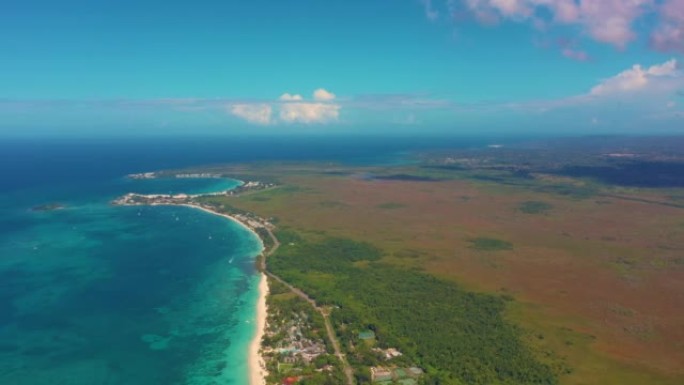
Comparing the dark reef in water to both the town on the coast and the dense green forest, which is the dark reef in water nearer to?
the dense green forest

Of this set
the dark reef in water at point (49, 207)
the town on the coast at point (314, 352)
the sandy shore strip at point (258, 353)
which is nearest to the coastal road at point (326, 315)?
the town on the coast at point (314, 352)

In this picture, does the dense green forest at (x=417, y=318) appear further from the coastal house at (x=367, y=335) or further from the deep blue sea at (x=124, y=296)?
the deep blue sea at (x=124, y=296)

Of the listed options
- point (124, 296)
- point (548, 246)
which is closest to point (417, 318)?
point (124, 296)

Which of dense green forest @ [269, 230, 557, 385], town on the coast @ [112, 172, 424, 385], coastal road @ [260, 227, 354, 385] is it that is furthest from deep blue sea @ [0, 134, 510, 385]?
dense green forest @ [269, 230, 557, 385]

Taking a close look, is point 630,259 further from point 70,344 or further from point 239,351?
point 70,344

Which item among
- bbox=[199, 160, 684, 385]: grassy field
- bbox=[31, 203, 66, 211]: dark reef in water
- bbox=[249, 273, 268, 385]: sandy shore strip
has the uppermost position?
bbox=[31, 203, 66, 211]: dark reef in water

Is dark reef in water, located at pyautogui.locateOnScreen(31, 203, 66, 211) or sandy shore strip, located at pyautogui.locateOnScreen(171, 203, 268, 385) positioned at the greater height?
dark reef in water, located at pyautogui.locateOnScreen(31, 203, 66, 211)
